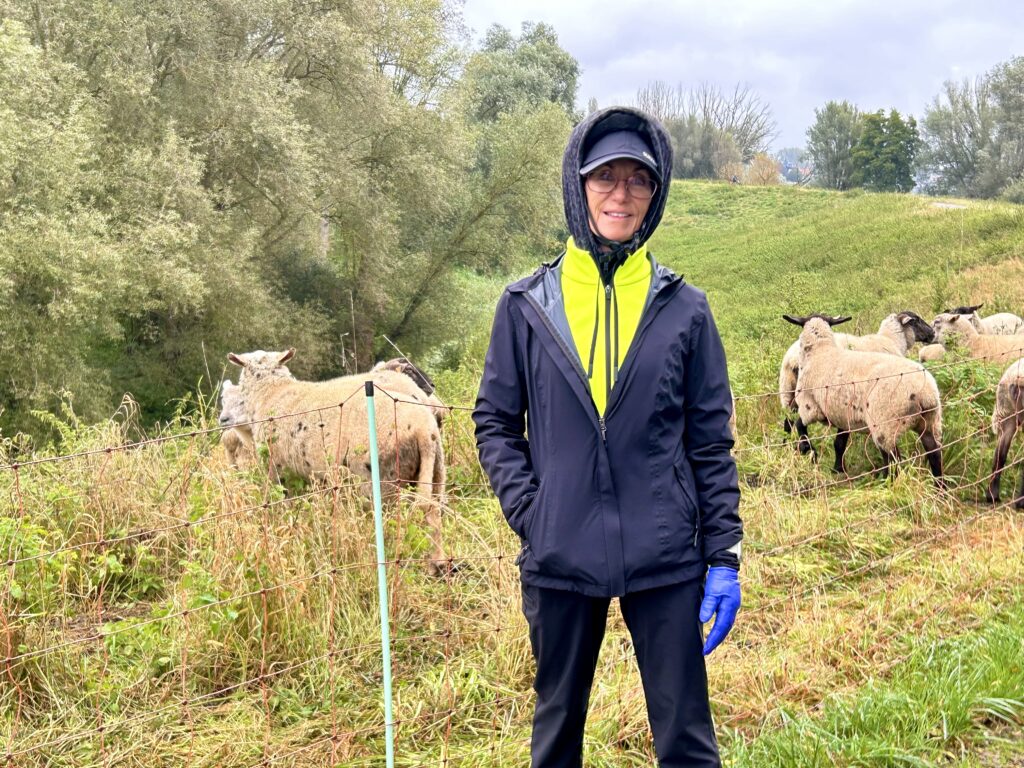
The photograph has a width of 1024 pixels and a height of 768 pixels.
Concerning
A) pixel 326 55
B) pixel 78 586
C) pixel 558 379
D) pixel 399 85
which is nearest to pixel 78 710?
pixel 78 586

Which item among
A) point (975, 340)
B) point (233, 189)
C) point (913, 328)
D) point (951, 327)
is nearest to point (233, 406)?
point (913, 328)

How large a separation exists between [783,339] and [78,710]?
534 inches

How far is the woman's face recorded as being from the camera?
8.87 ft

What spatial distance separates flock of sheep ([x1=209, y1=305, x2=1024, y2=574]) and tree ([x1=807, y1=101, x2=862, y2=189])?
181 ft

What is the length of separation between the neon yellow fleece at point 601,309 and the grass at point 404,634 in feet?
6.54

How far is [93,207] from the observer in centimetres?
1588

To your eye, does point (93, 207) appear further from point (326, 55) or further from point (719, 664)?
point (719, 664)

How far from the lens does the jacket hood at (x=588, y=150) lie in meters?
2.71

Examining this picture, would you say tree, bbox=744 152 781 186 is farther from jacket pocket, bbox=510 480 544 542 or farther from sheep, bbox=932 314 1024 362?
jacket pocket, bbox=510 480 544 542

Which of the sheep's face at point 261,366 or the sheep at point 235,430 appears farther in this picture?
the sheep's face at point 261,366

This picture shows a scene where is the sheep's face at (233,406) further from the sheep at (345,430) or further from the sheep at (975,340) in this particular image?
the sheep at (975,340)

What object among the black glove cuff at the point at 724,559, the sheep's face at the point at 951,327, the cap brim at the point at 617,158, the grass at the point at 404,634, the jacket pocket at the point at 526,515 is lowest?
the grass at the point at 404,634

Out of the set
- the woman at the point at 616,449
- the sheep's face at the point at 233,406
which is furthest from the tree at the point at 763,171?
the woman at the point at 616,449

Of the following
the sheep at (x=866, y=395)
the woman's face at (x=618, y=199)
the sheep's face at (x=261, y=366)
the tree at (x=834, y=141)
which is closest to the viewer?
the woman's face at (x=618, y=199)
